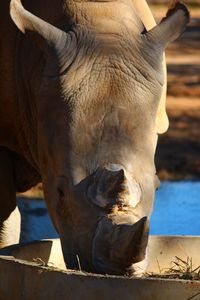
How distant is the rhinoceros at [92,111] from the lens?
16.3 feet

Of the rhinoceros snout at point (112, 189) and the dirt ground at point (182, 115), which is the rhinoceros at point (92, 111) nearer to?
the rhinoceros snout at point (112, 189)

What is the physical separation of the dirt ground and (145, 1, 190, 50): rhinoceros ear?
522 cm

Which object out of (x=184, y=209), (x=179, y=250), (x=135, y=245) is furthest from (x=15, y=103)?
(x=184, y=209)

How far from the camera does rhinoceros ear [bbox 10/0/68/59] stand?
221 inches

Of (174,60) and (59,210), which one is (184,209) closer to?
(59,210)

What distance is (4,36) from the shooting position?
657cm

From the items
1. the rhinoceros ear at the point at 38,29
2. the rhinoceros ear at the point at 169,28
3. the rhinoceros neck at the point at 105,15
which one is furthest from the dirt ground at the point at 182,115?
the rhinoceros ear at the point at 38,29

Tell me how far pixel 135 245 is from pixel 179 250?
33.5 inches

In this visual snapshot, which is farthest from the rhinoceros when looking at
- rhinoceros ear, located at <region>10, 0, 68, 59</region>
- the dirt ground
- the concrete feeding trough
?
the dirt ground

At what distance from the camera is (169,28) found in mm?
5766

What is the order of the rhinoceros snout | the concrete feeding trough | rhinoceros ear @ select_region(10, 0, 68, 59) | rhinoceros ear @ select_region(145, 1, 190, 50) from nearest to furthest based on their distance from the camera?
the concrete feeding trough → the rhinoceros snout → rhinoceros ear @ select_region(10, 0, 68, 59) → rhinoceros ear @ select_region(145, 1, 190, 50)

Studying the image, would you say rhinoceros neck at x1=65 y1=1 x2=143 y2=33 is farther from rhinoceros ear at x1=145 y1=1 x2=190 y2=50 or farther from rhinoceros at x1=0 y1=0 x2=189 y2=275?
rhinoceros ear at x1=145 y1=1 x2=190 y2=50

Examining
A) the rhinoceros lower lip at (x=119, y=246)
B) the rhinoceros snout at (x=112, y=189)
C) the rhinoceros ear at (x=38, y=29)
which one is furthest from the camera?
the rhinoceros ear at (x=38, y=29)

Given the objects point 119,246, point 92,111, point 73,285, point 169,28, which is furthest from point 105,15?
point 73,285
